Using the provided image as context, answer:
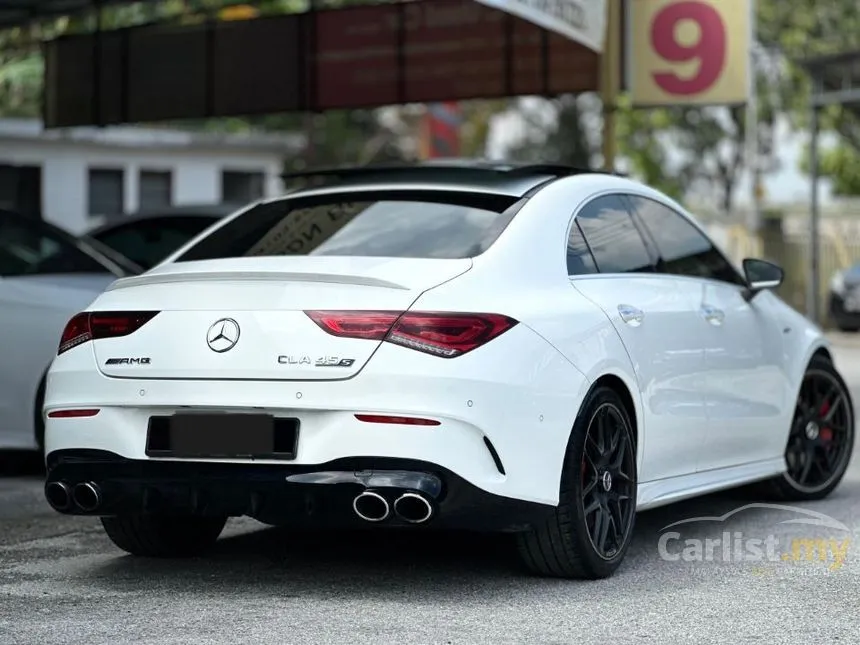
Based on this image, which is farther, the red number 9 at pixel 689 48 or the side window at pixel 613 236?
the red number 9 at pixel 689 48

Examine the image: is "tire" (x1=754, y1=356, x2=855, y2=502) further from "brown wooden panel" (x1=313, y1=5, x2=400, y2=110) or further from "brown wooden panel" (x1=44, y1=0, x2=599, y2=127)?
"brown wooden panel" (x1=313, y1=5, x2=400, y2=110)

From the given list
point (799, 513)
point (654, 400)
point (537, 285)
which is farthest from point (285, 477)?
point (799, 513)

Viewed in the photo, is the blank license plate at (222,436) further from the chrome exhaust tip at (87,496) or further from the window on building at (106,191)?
the window on building at (106,191)

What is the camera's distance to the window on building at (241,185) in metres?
29.3

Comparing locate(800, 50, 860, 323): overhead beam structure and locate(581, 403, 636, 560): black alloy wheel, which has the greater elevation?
locate(800, 50, 860, 323): overhead beam structure

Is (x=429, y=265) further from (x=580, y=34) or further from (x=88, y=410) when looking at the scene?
(x=580, y=34)

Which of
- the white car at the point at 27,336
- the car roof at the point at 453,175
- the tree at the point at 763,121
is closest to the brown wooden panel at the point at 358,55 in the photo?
the white car at the point at 27,336

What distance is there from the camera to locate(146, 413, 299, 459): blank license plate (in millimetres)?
5621

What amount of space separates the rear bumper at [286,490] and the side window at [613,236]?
1279mm

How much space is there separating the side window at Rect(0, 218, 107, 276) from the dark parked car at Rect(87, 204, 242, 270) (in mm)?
2376

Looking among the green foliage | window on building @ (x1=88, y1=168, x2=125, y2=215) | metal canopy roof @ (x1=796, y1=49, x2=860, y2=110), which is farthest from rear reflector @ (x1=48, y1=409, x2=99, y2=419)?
the green foliage

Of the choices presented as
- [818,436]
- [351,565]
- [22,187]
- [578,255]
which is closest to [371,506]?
[351,565]

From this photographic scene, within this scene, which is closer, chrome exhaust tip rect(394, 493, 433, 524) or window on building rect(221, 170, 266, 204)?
chrome exhaust tip rect(394, 493, 433, 524)

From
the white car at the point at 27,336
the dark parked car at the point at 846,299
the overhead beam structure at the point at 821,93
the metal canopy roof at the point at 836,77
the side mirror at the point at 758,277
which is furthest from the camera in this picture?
the dark parked car at the point at 846,299
